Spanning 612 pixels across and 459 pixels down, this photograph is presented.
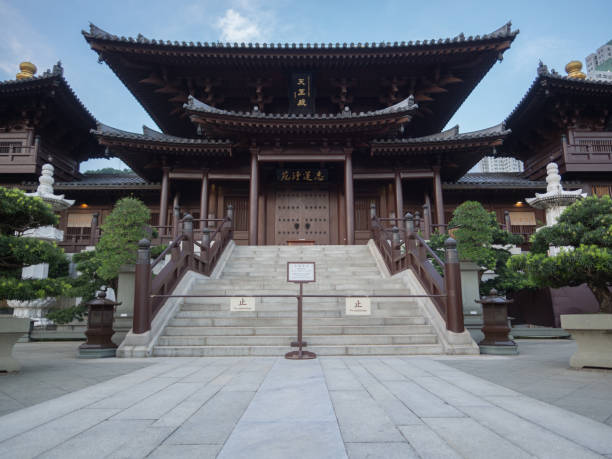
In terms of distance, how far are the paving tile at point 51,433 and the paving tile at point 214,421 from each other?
2.24 ft

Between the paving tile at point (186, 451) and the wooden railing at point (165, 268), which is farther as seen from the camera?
the wooden railing at point (165, 268)

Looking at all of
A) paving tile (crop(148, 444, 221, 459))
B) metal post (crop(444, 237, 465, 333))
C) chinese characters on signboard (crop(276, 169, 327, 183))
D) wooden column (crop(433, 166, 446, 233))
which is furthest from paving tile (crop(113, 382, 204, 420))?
wooden column (crop(433, 166, 446, 233))

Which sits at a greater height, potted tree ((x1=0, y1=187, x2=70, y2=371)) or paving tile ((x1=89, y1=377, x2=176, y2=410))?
potted tree ((x1=0, y1=187, x2=70, y2=371))

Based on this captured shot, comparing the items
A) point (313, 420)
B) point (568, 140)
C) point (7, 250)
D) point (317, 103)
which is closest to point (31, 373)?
point (7, 250)

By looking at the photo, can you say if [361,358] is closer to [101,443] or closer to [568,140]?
[101,443]

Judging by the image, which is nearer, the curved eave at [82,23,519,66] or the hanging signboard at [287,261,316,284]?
the hanging signboard at [287,261,316,284]

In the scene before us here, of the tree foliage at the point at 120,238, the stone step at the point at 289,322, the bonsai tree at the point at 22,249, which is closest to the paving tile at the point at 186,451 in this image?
the bonsai tree at the point at 22,249

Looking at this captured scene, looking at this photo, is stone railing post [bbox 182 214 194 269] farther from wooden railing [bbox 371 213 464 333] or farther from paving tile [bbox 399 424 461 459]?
paving tile [bbox 399 424 461 459]

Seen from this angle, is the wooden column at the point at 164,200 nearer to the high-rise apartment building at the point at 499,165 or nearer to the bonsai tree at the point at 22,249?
the bonsai tree at the point at 22,249

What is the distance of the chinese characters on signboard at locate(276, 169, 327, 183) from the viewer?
48.6 feet

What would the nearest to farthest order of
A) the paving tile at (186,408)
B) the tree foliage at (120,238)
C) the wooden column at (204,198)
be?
the paving tile at (186,408) → the tree foliage at (120,238) → the wooden column at (204,198)

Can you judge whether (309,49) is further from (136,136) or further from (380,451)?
(380,451)

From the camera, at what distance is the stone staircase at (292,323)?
6258 millimetres

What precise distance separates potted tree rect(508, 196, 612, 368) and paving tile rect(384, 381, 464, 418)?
101 inches
